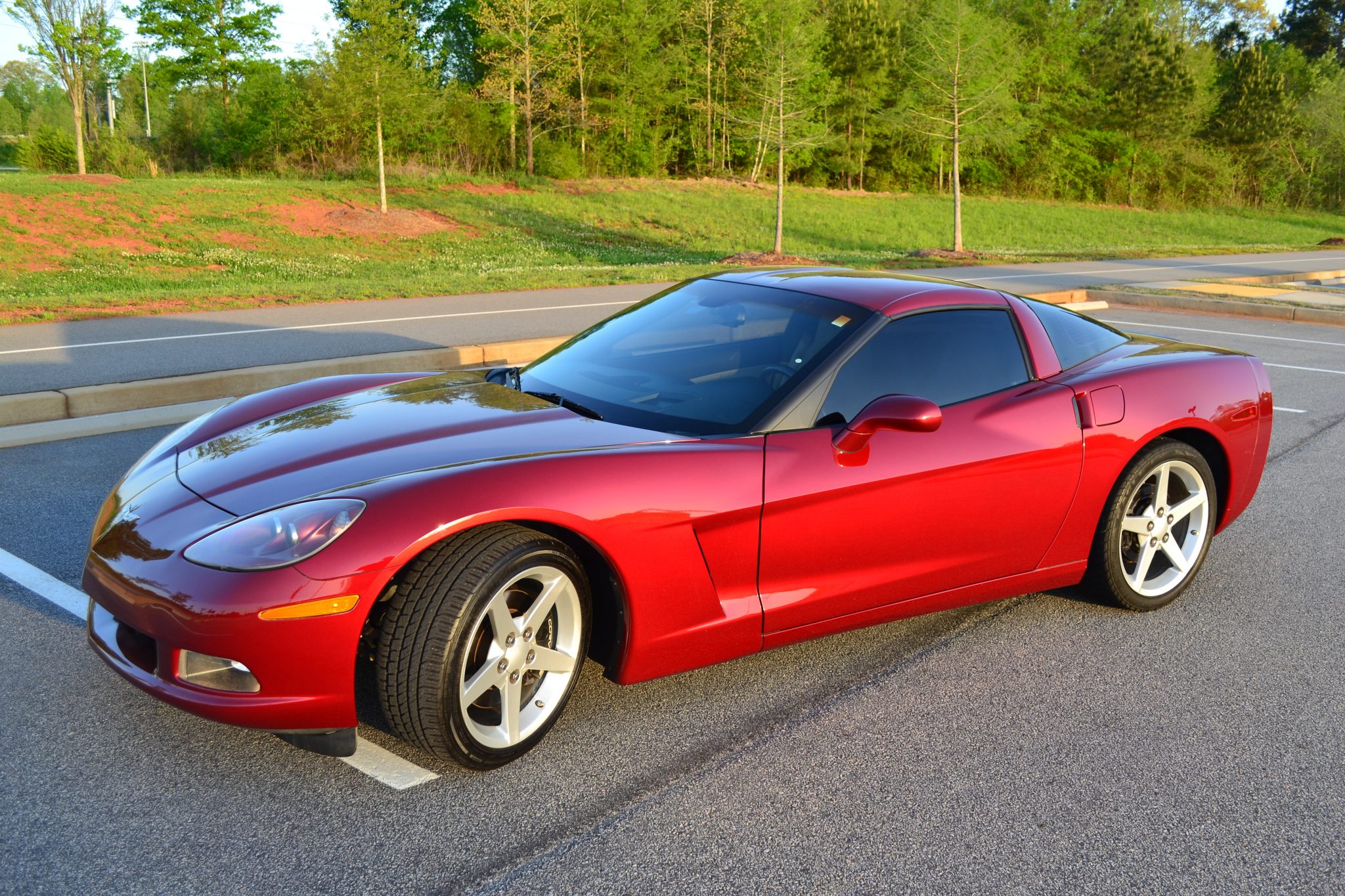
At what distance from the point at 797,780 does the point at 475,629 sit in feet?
3.25

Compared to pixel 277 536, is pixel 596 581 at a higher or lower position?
lower

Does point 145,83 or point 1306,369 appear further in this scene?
point 145,83

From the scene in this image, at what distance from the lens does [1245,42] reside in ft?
290

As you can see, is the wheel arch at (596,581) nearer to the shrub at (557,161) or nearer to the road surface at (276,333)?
the road surface at (276,333)

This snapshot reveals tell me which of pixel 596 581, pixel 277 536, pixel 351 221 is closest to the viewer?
pixel 277 536

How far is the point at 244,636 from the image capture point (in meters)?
2.62

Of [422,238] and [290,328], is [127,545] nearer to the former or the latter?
[290,328]

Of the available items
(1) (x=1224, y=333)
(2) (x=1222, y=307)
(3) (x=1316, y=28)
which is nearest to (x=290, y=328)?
(1) (x=1224, y=333)

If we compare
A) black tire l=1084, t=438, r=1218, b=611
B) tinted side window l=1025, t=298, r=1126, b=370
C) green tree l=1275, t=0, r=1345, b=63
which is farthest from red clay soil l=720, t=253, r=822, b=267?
green tree l=1275, t=0, r=1345, b=63

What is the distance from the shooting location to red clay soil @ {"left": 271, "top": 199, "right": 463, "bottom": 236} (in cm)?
3103

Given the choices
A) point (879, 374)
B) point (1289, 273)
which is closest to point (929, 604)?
point (879, 374)

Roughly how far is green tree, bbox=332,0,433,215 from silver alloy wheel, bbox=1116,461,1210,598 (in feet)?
101

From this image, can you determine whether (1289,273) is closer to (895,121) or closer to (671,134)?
(895,121)

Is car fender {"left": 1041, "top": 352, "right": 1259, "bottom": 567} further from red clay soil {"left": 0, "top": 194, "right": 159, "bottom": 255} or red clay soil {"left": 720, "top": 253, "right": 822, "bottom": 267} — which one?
red clay soil {"left": 0, "top": 194, "right": 159, "bottom": 255}
